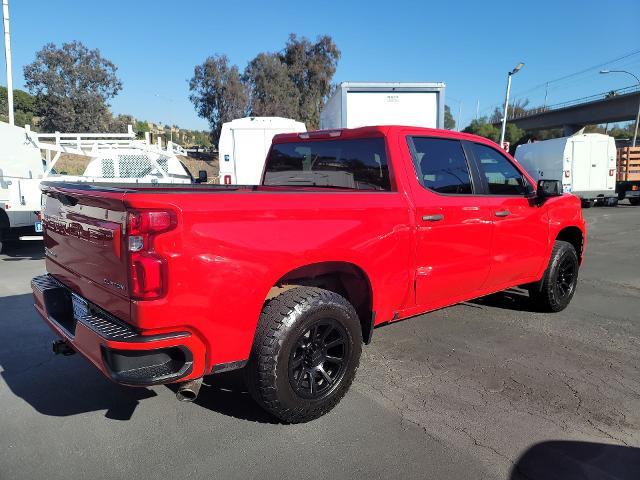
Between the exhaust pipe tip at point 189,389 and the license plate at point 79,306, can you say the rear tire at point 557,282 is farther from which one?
the license plate at point 79,306

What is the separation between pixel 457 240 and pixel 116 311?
104 inches

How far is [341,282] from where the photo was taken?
3.55m

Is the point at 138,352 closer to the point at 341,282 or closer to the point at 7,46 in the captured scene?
the point at 341,282

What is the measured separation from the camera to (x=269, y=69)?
43562 millimetres

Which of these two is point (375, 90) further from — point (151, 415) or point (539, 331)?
point (151, 415)

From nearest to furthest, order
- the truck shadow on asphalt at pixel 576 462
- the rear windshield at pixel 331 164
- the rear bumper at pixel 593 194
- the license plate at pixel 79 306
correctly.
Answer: the truck shadow on asphalt at pixel 576 462 → the license plate at pixel 79 306 → the rear windshield at pixel 331 164 → the rear bumper at pixel 593 194

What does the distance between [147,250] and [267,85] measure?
144 ft

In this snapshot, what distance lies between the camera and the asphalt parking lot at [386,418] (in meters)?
2.71

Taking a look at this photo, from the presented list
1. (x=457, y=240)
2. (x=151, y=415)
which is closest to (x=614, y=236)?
(x=457, y=240)

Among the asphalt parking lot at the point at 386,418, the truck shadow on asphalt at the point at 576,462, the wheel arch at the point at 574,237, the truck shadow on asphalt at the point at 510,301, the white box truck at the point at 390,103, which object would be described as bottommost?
the truck shadow on asphalt at the point at 576,462

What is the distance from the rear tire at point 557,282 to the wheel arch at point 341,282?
2702mm

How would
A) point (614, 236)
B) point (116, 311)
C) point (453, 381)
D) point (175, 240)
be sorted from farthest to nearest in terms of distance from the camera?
1. point (614, 236)
2. point (453, 381)
3. point (116, 311)
4. point (175, 240)

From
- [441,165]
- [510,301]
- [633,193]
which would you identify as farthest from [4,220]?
[633,193]

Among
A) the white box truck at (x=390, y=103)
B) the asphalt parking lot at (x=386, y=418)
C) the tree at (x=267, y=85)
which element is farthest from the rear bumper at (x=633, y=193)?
the tree at (x=267, y=85)
